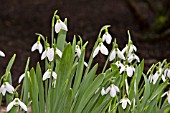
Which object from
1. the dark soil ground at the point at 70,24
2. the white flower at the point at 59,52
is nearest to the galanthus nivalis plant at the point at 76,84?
the white flower at the point at 59,52

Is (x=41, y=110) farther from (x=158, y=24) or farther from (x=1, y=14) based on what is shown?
(x=1, y=14)

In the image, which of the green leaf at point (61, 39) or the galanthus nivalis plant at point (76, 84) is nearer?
the galanthus nivalis plant at point (76, 84)

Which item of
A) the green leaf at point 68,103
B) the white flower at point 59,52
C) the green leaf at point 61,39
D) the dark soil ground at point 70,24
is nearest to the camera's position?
the green leaf at point 68,103

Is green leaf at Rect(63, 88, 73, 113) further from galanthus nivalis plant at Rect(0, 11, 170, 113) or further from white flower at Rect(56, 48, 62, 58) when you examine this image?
white flower at Rect(56, 48, 62, 58)

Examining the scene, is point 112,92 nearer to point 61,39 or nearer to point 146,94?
point 146,94

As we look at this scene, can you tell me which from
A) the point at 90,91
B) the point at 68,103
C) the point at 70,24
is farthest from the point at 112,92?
the point at 70,24

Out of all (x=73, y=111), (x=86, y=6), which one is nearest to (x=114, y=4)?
(x=86, y=6)

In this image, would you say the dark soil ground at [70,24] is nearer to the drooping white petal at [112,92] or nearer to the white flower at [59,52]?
the white flower at [59,52]
